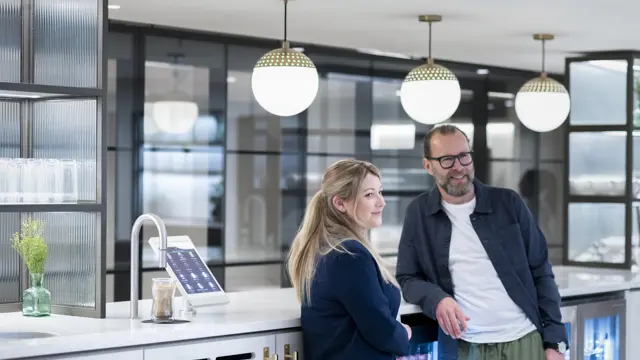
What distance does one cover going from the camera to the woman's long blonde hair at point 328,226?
364cm

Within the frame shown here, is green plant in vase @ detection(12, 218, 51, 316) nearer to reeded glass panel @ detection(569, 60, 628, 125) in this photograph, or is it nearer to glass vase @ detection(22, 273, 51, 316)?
glass vase @ detection(22, 273, 51, 316)

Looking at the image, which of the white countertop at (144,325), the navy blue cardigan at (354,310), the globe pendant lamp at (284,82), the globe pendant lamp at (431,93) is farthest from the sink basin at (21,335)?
the globe pendant lamp at (431,93)

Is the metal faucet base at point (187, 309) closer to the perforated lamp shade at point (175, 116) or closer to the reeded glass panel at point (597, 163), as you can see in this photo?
the perforated lamp shade at point (175, 116)

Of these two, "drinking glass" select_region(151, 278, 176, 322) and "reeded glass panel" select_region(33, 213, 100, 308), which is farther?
"reeded glass panel" select_region(33, 213, 100, 308)

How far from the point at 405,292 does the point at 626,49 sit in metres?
3.96

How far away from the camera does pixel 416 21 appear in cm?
676

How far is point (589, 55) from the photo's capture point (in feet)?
25.8

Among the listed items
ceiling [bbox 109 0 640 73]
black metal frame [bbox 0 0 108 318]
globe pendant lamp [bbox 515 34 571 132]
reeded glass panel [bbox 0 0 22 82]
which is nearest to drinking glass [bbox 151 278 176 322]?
black metal frame [bbox 0 0 108 318]

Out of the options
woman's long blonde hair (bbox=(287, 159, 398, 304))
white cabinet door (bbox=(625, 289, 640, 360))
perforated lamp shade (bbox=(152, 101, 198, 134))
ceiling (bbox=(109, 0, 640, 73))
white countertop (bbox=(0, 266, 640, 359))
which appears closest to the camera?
white countertop (bbox=(0, 266, 640, 359))

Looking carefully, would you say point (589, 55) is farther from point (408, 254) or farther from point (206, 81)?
point (408, 254)

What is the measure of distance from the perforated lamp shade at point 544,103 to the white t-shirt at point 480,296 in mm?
2473

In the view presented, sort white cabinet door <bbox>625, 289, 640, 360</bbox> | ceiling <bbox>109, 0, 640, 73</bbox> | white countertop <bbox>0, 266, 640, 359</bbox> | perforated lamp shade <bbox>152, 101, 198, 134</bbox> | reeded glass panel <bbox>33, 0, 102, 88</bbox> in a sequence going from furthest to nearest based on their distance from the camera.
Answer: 1. perforated lamp shade <bbox>152, 101, 198, 134</bbox>
2. ceiling <bbox>109, 0, 640, 73</bbox>
3. white cabinet door <bbox>625, 289, 640, 360</bbox>
4. reeded glass panel <bbox>33, 0, 102, 88</bbox>
5. white countertop <bbox>0, 266, 640, 359</bbox>

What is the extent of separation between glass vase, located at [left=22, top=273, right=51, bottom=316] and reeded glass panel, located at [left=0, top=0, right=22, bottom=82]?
78cm

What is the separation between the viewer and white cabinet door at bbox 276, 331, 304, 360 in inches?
153
